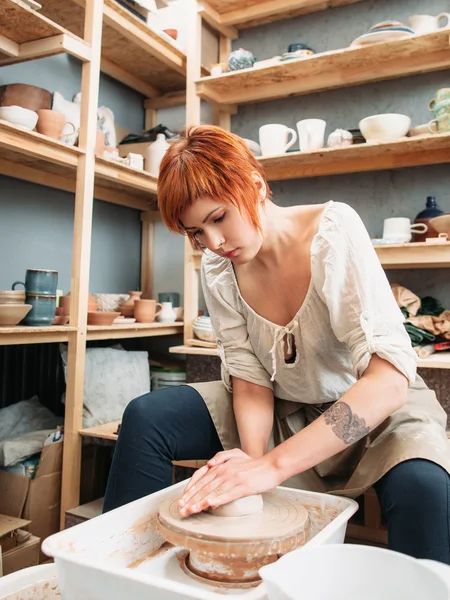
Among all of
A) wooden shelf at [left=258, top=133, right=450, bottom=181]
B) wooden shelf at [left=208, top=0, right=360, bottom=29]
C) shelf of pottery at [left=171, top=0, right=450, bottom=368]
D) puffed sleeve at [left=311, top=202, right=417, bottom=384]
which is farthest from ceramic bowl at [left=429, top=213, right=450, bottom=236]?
wooden shelf at [left=208, top=0, right=360, bottom=29]

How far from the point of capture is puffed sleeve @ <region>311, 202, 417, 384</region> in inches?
40.9

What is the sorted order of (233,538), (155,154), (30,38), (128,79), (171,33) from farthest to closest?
(128,79)
(171,33)
(155,154)
(30,38)
(233,538)

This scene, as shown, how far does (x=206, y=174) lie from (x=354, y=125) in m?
1.84

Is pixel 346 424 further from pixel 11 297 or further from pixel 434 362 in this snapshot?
pixel 11 297

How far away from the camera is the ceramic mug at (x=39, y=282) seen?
1.93m

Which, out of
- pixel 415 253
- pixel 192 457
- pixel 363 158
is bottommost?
pixel 192 457

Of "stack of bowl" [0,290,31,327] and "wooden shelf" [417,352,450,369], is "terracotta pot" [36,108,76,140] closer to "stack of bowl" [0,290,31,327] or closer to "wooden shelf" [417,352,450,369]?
"stack of bowl" [0,290,31,327]

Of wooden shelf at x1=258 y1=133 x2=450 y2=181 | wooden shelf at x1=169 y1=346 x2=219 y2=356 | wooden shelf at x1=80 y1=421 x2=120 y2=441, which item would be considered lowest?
wooden shelf at x1=80 y1=421 x2=120 y2=441

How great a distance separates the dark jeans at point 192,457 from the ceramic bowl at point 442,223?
133 centimetres

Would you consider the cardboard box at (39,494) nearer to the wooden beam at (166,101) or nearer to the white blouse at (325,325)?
the white blouse at (325,325)

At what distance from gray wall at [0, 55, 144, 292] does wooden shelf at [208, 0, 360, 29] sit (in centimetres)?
70

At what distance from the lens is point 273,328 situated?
4.17 ft

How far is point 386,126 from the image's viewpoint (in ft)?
7.21

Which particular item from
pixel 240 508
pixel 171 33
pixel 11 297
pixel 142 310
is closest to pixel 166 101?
pixel 171 33
